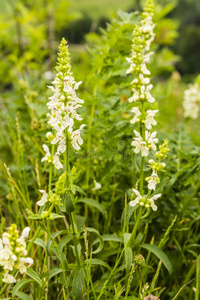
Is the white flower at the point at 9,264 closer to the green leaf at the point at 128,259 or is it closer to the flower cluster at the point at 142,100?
the green leaf at the point at 128,259

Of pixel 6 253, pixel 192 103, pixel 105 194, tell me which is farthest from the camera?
pixel 192 103

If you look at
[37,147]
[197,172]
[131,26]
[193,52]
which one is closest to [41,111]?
[37,147]

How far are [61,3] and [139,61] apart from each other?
3.43 m

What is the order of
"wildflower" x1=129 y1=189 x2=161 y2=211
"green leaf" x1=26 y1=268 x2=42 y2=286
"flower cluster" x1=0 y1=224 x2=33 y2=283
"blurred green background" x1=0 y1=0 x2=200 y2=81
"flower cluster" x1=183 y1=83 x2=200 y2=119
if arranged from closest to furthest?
"flower cluster" x1=0 y1=224 x2=33 y2=283, "green leaf" x1=26 y1=268 x2=42 y2=286, "wildflower" x1=129 y1=189 x2=161 y2=211, "flower cluster" x1=183 y1=83 x2=200 y2=119, "blurred green background" x1=0 y1=0 x2=200 y2=81

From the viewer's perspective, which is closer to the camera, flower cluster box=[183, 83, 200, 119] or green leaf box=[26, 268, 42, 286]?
green leaf box=[26, 268, 42, 286]

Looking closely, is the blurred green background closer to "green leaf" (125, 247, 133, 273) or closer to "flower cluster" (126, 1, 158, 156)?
"flower cluster" (126, 1, 158, 156)

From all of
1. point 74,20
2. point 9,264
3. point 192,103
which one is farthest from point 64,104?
point 74,20

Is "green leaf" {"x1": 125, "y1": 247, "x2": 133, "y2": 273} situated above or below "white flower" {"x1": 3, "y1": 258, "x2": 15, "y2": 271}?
below

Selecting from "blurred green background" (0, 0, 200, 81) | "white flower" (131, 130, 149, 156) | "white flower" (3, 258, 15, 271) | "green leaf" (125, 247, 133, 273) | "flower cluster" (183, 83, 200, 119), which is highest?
"blurred green background" (0, 0, 200, 81)

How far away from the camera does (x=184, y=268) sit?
206cm

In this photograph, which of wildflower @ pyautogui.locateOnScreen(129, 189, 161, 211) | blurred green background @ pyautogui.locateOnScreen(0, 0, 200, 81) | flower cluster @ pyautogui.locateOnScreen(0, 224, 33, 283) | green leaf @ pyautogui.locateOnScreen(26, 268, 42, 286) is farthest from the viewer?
blurred green background @ pyautogui.locateOnScreen(0, 0, 200, 81)

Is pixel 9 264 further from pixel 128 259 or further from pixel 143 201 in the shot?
pixel 143 201

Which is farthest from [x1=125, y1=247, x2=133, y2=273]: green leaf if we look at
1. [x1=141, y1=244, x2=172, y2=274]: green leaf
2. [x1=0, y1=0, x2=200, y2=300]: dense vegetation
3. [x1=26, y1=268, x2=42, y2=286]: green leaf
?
[x1=26, y1=268, x2=42, y2=286]: green leaf

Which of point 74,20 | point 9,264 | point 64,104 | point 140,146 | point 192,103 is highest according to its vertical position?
point 74,20
